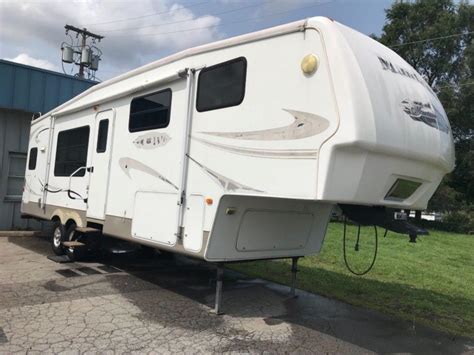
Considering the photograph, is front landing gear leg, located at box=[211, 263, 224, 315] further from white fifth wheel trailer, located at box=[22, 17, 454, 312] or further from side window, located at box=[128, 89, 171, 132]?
side window, located at box=[128, 89, 171, 132]

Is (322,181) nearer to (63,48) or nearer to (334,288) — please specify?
(334,288)

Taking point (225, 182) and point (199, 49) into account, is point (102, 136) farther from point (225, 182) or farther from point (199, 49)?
point (225, 182)

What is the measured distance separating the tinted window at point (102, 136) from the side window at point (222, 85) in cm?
253

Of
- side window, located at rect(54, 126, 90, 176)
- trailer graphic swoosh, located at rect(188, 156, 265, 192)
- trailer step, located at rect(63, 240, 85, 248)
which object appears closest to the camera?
trailer graphic swoosh, located at rect(188, 156, 265, 192)

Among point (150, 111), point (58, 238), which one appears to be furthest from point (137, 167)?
point (58, 238)

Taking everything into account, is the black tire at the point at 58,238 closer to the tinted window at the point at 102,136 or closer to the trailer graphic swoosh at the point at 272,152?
the tinted window at the point at 102,136

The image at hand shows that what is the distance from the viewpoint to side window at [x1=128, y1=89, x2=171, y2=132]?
6215mm

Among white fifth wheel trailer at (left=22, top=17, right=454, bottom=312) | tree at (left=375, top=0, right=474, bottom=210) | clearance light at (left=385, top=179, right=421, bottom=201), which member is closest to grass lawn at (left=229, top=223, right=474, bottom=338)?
Result: white fifth wheel trailer at (left=22, top=17, right=454, bottom=312)

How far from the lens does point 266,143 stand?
480cm

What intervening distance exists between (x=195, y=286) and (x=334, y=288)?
220cm

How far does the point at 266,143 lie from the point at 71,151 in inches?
207

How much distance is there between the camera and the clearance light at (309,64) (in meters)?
4.43

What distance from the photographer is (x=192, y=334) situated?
5.05 meters

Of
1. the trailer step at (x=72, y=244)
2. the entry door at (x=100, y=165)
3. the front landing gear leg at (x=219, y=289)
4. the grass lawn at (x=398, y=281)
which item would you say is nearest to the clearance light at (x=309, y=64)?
the front landing gear leg at (x=219, y=289)
